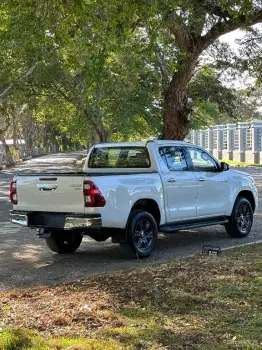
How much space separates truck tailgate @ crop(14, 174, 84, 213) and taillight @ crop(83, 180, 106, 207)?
65 mm

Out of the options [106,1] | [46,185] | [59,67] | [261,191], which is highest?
[59,67]

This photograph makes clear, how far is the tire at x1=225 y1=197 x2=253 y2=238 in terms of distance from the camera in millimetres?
11234

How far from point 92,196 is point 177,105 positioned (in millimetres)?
9168

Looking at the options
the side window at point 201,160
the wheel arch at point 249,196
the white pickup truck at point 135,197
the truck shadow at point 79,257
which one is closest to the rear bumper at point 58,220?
the white pickup truck at point 135,197

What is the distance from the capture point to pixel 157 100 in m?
34.7

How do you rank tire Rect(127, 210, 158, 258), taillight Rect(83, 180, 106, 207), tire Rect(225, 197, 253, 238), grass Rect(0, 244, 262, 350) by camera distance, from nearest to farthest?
1. grass Rect(0, 244, 262, 350)
2. taillight Rect(83, 180, 106, 207)
3. tire Rect(127, 210, 158, 258)
4. tire Rect(225, 197, 253, 238)

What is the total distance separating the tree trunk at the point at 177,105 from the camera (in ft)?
54.9

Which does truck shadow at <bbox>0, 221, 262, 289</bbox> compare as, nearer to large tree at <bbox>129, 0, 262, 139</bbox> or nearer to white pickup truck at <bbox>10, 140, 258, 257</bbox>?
white pickup truck at <bbox>10, 140, 258, 257</bbox>

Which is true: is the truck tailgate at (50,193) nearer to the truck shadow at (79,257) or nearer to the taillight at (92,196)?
the taillight at (92,196)

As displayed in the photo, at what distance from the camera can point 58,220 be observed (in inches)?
343

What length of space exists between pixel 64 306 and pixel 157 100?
96.9 ft

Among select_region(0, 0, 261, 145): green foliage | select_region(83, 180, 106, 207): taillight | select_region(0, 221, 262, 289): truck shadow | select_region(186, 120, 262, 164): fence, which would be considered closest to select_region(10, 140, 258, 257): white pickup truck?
select_region(83, 180, 106, 207): taillight

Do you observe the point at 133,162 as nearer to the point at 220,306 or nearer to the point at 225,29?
the point at 220,306

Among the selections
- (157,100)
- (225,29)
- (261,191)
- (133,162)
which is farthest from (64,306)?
(157,100)
